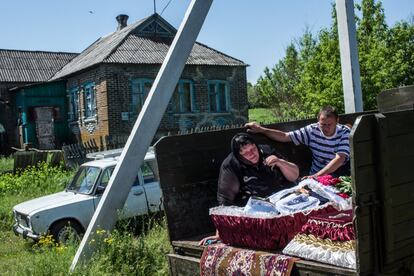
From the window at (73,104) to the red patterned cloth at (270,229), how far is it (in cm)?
2260

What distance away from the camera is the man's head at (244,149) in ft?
14.0

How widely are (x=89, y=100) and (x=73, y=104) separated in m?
2.45

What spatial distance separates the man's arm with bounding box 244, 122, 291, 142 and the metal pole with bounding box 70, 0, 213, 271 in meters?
0.96

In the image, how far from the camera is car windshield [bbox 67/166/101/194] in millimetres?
8836

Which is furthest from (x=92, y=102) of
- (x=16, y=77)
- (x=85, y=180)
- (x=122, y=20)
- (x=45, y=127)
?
(x=85, y=180)

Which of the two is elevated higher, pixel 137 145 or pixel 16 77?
pixel 16 77

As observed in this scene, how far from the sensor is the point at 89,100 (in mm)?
23578

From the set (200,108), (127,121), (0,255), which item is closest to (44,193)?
(0,255)

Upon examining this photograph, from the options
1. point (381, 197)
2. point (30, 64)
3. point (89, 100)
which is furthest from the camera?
point (30, 64)

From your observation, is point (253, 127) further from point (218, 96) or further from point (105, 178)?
point (218, 96)

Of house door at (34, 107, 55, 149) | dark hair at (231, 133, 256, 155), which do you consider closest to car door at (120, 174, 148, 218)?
dark hair at (231, 133, 256, 155)

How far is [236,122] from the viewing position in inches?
974

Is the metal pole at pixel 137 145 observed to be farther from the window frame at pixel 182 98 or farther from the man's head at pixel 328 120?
the window frame at pixel 182 98

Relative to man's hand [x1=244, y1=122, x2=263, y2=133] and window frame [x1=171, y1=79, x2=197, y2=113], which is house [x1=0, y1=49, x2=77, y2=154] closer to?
window frame [x1=171, y1=79, x2=197, y2=113]
